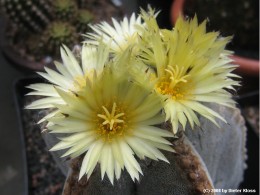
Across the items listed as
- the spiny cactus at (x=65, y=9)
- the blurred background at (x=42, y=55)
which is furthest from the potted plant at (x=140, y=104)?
the spiny cactus at (x=65, y=9)

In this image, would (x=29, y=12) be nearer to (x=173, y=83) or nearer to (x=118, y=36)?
(x=118, y=36)

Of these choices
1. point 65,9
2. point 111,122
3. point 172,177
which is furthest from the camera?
point 65,9

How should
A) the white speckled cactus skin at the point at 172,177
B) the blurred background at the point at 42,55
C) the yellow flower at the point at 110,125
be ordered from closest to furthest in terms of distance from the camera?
the yellow flower at the point at 110,125, the white speckled cactus skin at the point at 172,177, the blurred background at the point at 42,55

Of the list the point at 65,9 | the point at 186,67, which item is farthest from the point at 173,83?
the point at 65,9

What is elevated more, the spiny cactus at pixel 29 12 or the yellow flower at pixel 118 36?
the spiny cactus at pixel 29 12

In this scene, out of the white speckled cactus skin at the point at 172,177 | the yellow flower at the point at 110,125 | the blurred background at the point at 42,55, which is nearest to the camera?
the yellow flower at the point at 110,125

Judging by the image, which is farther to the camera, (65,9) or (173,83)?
(65,9)

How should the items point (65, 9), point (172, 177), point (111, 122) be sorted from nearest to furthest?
1. point (111, 122)
2. point (172, 177)
3. point (65, 9)

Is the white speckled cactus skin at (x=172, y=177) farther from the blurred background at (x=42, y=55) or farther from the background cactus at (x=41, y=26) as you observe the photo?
the background cactus at (x=41, y=26)

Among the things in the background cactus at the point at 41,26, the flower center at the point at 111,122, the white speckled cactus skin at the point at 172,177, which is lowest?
the white speckled cactus skin at the point at 172,177
